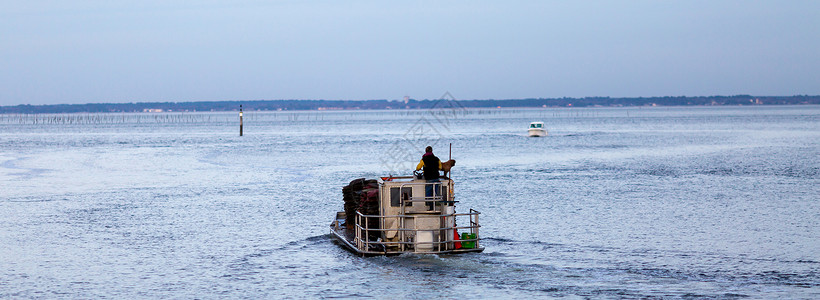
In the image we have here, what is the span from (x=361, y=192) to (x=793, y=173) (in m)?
39.7

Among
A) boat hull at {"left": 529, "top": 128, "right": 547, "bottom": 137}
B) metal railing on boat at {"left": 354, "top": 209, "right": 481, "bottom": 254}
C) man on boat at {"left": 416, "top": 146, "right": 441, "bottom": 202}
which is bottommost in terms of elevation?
boat hull at {"left": 529, "top": 128, "right": 547, "bottom": 137}

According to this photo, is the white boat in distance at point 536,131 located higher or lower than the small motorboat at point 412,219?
lower

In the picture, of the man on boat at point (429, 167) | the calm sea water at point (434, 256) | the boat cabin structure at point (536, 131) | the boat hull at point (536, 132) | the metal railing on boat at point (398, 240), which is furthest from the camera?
the boat cabin structure at point (536, 131)

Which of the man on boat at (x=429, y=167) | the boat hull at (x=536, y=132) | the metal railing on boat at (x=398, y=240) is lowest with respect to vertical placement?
the boat hull at (x=536, y=132)

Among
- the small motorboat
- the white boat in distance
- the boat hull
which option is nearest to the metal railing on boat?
the small motorboat

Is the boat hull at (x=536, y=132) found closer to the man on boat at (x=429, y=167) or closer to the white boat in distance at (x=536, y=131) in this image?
the white boat in distance at (x=536, y=131)

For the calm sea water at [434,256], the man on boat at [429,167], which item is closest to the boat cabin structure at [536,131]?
the calm sea water at [434,256]

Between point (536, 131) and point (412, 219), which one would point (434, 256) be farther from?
point (536, 131)

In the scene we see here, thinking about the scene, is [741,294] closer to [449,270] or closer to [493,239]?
[449,270]

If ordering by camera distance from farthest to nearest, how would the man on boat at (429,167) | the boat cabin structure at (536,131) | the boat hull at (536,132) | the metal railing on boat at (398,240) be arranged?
the boat cabin structure at (536,131)
the boat hull at (536,132)
the metal railing on boat at (398,240)
the man on boat at (429,167)

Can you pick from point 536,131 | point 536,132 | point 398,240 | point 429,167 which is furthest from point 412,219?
point 536,131

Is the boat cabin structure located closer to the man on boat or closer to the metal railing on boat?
the metal railing on boat

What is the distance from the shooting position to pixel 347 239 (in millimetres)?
28031

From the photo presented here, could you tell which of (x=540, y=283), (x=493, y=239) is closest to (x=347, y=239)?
(x=493, y=239)
